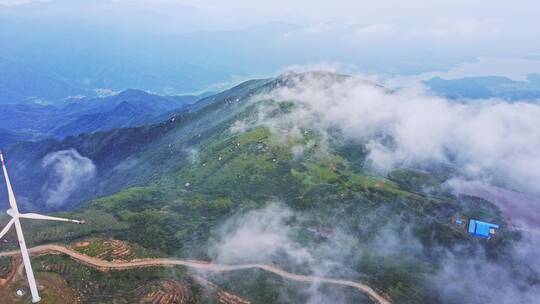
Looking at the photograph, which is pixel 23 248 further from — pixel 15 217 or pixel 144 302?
pixel 144 302

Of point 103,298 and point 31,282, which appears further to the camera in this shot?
point 103,298

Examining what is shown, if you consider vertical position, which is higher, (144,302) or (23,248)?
(23,248)

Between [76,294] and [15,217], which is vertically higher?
[15,217]

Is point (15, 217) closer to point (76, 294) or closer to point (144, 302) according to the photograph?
point (76, 294)

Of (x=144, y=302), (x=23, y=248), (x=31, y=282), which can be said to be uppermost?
(x=23, y=248)

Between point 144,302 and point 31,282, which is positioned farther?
point 144,302

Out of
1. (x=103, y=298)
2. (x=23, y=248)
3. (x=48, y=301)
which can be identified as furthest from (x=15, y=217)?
(x=103, y=298)

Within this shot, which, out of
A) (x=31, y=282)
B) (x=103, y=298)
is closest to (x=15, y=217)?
(x=31, y=282)

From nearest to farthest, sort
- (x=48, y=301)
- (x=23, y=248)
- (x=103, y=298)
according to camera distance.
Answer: (x=23, y=248)
(x=48, y=301)
(x=103, y=298)

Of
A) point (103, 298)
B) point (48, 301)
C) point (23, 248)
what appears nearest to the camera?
point (23, 248)
